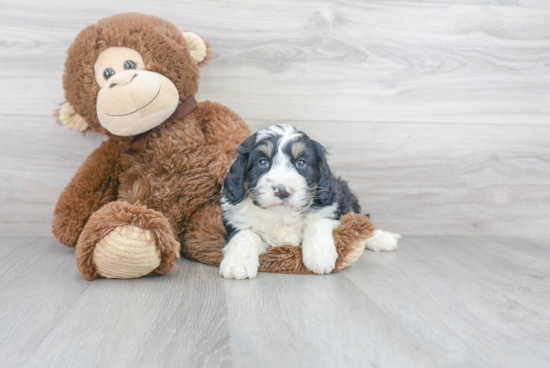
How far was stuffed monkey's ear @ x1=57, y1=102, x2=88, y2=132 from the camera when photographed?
6.00 feet

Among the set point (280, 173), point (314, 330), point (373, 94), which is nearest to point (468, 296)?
point (314, 330)

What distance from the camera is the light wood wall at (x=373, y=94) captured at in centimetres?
206

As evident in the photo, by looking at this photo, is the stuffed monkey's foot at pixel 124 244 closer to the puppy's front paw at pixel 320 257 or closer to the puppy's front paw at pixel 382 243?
the puppy's front paw at pixel 320 257

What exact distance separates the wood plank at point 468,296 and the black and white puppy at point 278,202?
0.19 meters

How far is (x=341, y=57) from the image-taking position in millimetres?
2195

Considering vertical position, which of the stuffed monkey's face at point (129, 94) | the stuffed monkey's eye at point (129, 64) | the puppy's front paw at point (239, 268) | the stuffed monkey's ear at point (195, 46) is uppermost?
the stuffed monkey's ear at point (195, 46)

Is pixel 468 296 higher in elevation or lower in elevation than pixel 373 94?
lower

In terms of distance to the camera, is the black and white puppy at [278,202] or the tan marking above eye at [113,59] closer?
the black and white puppy at [278,202]

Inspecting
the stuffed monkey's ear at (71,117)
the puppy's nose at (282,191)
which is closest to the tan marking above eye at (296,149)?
the puppy's nose at (282,191)

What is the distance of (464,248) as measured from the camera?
6.88ft

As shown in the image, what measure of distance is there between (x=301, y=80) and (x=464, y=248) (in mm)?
1115

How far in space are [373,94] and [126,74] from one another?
1.21 m

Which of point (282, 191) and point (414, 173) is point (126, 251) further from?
point (414, 173)

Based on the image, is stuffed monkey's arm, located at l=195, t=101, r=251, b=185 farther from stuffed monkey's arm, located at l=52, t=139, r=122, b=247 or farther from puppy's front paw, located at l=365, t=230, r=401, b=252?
puppy's front paw, located at l=365, t=230, r=401, b=252
